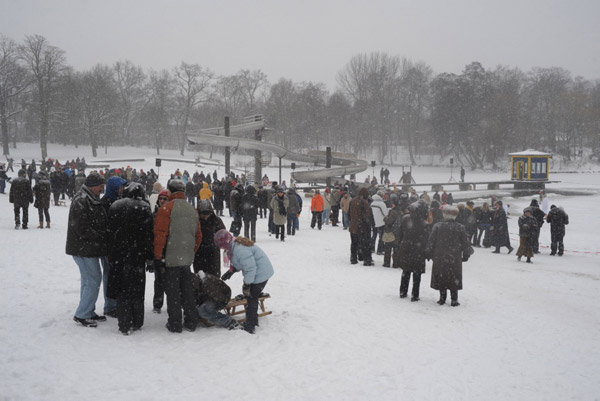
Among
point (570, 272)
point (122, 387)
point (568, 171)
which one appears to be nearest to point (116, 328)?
point (122, 387)

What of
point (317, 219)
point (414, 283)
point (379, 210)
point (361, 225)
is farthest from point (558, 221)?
point (414, 283)

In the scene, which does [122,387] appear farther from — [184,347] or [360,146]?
[360,146]

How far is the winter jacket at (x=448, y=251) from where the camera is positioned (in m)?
6.97

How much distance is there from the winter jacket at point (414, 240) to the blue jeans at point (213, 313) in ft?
10.7

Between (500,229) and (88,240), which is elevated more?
(88,240)

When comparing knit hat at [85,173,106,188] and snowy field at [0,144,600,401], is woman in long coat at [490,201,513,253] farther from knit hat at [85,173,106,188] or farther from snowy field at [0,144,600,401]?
knit hat at [85,173,106,188]

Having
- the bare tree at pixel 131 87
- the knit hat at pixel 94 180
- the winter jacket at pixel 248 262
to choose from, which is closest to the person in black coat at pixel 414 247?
the winter jacket at pixel 248 262

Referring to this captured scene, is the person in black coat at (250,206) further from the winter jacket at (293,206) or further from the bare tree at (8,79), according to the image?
the bare tree at (8,79)

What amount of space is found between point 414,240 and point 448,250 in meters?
0.56

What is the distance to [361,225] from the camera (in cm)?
973

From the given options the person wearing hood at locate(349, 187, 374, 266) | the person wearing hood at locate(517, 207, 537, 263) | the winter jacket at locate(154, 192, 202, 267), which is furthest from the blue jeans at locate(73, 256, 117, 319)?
the person wearing hood at locate(517, 207, 537, 263)

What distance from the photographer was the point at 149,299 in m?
6.49

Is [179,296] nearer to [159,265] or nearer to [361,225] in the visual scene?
[159,265]

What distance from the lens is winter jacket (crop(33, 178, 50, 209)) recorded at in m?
12.4
